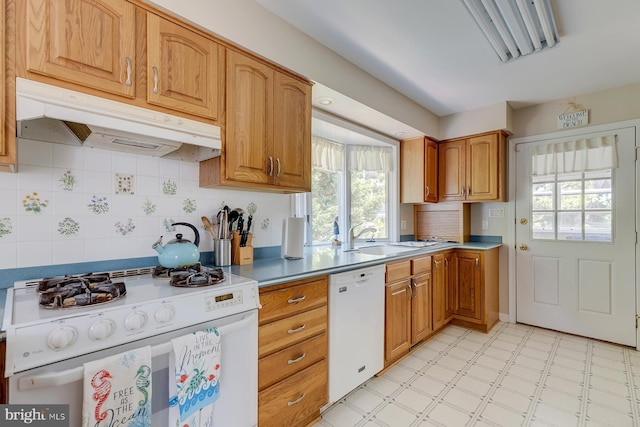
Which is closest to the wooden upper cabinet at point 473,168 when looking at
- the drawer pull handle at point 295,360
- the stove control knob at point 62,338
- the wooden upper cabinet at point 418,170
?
the wooden upper cabinet at point 418,170

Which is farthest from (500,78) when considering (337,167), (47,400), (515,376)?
(47,400)

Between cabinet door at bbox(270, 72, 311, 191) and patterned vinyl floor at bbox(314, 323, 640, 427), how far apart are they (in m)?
1.51

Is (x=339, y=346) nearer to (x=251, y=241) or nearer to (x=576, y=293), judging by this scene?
(x=251, y=241)

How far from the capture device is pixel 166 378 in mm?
1080

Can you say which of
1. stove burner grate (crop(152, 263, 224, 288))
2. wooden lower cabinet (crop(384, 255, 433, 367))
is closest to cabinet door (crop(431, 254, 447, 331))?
wooden lower cabinet (crop(384, 255, 433, 367))

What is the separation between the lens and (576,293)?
299 centimetres

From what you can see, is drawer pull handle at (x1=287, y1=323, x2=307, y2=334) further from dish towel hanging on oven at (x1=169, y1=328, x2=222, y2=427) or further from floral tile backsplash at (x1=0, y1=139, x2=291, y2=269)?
floral tile backsplash at (x1=0, y1=139, x2=291, y2=269)

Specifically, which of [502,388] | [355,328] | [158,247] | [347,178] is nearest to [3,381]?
[158,247]

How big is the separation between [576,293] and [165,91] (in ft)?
13.1

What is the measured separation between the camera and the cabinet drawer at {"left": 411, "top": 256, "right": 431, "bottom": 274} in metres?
2.51

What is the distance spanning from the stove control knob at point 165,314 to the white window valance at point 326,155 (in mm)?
1982

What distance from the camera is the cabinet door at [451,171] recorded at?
3.42 metres

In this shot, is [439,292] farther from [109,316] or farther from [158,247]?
[109,316]

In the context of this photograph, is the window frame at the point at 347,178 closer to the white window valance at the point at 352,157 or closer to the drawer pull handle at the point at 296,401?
the white window valance at the point at 352,157
